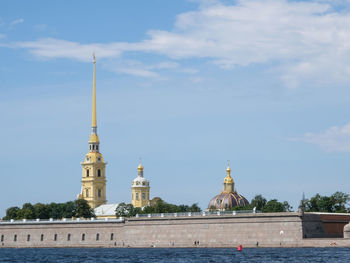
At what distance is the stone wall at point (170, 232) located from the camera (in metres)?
98.8

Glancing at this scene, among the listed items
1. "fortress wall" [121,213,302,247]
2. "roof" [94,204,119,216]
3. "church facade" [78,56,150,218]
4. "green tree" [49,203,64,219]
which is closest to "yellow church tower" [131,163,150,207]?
"church facade" [78,56,150,218]

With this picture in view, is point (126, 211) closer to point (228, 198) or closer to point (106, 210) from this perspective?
point (106, 210)

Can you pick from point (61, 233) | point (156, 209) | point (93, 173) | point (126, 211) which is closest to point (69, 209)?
point (126, 211)

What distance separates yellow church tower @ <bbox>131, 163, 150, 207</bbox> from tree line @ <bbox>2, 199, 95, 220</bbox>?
866 inches

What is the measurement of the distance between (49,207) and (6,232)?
618 inches

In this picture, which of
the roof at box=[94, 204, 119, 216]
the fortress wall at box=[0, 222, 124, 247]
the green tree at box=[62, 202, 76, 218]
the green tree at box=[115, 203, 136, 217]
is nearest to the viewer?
the fortress wall at box=[0, 222, 124, 247]

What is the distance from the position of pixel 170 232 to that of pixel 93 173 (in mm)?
61502

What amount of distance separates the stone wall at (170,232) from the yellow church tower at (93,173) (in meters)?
38.2

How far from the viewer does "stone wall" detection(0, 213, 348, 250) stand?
9875 centimetres

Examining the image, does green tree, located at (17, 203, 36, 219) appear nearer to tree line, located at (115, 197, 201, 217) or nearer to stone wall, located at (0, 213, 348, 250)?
stone wall, located at (0, 213, 348, 250)

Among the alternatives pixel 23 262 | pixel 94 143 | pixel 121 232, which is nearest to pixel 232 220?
pixel 121 232

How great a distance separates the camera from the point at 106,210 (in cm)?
16600

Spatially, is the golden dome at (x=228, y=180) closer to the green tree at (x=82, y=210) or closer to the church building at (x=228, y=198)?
the church building at (x=228, y=198)

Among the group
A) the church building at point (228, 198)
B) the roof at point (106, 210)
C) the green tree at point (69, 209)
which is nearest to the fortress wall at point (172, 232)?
the green tree at point (69, 209)
